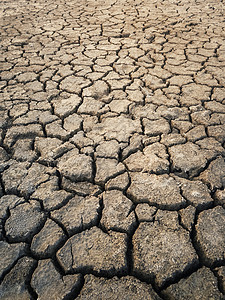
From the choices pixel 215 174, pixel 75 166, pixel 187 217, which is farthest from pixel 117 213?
pixel 215 174

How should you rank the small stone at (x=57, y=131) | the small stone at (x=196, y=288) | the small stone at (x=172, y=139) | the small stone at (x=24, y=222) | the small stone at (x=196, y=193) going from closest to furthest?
the small stone at (x=196, y=288), the small stone at (x=24, y=222), the small stone at (x=196, y=193), the small stone at (x=172, y=139), the small stone at (x=57, y=131)

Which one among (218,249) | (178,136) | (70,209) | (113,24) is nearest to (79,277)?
(70,209)

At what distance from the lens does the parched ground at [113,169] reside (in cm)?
118

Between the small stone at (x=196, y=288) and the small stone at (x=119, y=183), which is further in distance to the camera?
the small stone at (x=119, y=183)

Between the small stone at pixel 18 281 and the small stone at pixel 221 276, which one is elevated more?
the small stone at pixel 18 281

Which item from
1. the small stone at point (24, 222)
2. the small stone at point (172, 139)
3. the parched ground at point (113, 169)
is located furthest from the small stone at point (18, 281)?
the small stone at point (172, 139)

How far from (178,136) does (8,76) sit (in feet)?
7.13

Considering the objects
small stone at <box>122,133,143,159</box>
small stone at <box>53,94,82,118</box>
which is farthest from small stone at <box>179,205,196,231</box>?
small stone at <box>53,94,82,118</box>

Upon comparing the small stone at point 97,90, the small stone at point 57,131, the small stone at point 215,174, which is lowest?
the small stone at point 215,174

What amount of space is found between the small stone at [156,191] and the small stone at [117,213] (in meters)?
0.07

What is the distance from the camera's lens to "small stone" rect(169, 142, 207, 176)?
1695 millimetres

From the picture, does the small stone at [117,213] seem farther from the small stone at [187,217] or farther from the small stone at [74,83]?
the small stone at [74,83]

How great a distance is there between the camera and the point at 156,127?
6.87ft

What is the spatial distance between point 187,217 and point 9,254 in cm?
100
